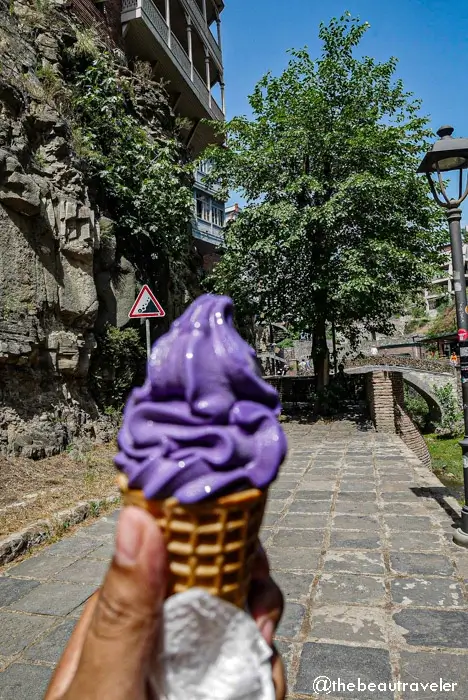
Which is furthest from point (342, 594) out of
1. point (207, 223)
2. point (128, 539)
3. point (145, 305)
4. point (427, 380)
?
point (427, 380)

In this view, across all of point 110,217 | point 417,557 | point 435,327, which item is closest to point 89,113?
point 110,217

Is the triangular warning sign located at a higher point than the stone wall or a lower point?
higher

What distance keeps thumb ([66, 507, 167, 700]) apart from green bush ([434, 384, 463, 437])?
20.6m

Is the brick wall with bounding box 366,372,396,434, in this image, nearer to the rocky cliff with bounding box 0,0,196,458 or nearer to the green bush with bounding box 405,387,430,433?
the rocky cliff with bounding box 0,0,196,458

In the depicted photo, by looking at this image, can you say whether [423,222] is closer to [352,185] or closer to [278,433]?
[352,185]

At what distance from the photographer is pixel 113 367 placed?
9.64m

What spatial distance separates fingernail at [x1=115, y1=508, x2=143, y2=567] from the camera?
1.06 meters

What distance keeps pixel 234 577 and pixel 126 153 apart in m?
10.9

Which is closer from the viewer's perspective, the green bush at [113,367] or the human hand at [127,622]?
the human hand at [127,622]

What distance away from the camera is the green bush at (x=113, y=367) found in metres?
9.41

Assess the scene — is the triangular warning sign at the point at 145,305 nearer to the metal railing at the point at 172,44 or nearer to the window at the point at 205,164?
the window at the point at 205,164

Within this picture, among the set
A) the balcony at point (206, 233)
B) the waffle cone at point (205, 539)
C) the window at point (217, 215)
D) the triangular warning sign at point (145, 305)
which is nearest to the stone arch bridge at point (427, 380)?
the balcony at point (206, 233)

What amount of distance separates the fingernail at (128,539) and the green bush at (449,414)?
67.5 feet

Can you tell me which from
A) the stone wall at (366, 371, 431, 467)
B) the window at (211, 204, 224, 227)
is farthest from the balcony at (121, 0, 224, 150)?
the stone wall at (366, 371, 431, 467)
